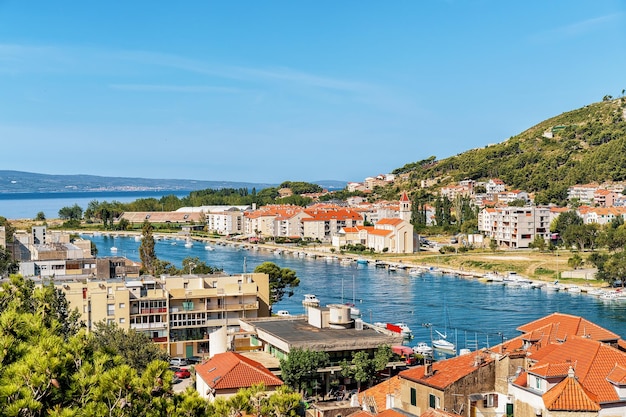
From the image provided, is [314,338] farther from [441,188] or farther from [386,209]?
[441,188]

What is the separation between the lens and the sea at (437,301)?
21.3 metres

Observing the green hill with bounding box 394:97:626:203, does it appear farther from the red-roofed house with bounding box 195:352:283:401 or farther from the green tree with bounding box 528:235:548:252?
the red-roofed house with bounding box 195:352:283:401

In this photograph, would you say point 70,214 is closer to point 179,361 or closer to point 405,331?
point 405,331

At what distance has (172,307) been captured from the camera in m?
16.3

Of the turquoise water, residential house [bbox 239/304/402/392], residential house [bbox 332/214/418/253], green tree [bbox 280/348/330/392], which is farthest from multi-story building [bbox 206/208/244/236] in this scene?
green tree [bbox 280/348/330/392]

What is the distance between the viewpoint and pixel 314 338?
13.0 meters

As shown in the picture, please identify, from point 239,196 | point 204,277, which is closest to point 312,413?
point 204,277

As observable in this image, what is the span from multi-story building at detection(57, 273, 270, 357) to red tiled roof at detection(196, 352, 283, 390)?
14.3 feet

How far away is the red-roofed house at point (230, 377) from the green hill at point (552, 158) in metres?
45.7

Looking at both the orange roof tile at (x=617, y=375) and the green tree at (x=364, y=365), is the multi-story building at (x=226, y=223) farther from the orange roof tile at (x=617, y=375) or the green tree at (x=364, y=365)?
the orange roof tile at (x=617, y=375)

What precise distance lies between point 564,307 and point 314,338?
14.4 m

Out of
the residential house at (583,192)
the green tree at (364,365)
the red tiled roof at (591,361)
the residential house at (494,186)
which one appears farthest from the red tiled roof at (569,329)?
the residential house at (494,186)

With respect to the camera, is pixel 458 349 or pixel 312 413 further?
pixel 458 349

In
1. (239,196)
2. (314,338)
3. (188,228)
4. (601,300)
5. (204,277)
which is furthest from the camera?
(239,196)
